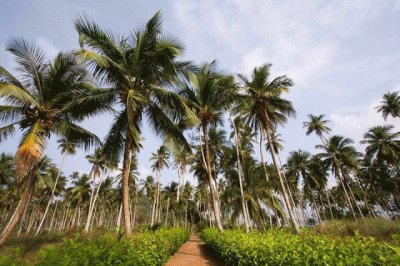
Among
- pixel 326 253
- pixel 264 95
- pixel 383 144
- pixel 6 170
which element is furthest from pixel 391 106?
pixel 6 170

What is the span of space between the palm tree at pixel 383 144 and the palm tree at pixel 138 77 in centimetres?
3399

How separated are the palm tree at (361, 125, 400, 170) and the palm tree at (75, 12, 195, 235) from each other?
1338 inches

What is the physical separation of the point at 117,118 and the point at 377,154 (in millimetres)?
37862

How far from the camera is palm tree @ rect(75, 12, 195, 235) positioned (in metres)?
9.55

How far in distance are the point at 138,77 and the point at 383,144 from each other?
36.4 meters

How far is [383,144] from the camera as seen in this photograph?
3119cm

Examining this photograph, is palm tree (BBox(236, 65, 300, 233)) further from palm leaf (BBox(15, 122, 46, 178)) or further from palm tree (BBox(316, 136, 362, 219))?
palm tree (BBox(316, 136, 362, 219))

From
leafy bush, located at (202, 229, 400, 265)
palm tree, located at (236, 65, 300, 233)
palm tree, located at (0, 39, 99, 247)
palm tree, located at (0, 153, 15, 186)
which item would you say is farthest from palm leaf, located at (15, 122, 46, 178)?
palm tree, located at (0, 153, 15, 186)

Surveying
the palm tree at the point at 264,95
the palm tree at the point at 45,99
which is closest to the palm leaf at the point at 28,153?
the palm tree at the point at 45,99

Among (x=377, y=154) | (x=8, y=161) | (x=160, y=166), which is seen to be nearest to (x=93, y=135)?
(x=160, y=166)

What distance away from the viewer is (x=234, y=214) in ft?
83.9

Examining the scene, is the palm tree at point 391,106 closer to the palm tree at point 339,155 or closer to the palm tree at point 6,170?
the palm tree at point 339,155

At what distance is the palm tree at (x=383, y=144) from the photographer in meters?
30.7

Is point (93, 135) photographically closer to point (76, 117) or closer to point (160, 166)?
point (76, 117)
